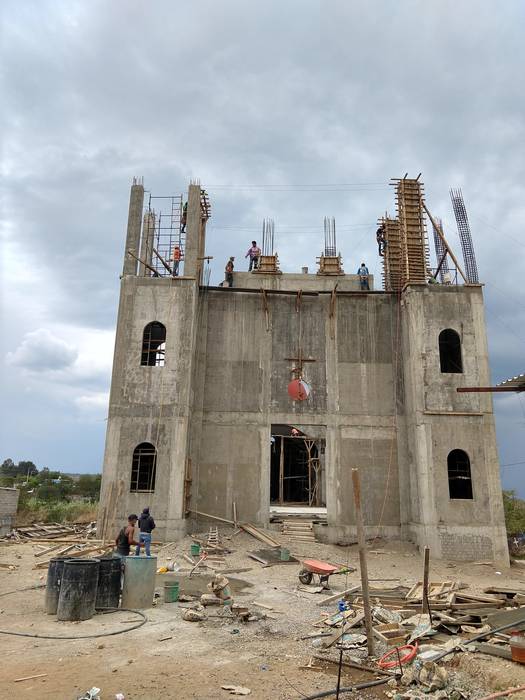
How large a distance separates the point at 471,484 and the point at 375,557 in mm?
4467

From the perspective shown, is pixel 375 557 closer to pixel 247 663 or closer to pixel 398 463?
pixel 398 463

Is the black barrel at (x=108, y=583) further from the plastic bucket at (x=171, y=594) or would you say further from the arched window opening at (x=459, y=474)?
the arched window opening at (x=459, y=474)

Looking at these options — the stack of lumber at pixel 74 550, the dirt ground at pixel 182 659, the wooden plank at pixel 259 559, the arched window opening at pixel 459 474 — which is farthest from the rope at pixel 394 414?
the stack of lumber at pixel 74 550

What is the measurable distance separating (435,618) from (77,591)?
6220 millimetres

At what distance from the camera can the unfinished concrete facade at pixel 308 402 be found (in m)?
18.8

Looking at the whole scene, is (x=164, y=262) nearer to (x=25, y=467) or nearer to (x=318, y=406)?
(x=318, y=406)

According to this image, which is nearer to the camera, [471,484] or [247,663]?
[247,663]

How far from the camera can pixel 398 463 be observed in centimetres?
2062

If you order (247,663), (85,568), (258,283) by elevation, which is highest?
(258,283)

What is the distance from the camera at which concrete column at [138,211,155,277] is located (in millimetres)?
22231

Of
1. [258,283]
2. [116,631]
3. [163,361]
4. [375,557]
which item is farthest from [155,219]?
[116,631]

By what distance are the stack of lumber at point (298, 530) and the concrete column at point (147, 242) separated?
1183cm

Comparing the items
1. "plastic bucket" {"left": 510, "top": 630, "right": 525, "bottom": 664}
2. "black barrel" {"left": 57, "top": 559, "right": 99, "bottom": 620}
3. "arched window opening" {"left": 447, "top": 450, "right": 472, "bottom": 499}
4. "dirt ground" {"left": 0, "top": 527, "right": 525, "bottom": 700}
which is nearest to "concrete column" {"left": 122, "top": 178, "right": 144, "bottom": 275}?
"dirt ground" {"left": 0, "top": 527, "right": 525, "bottom": 700}

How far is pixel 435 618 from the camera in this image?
8.92 m
